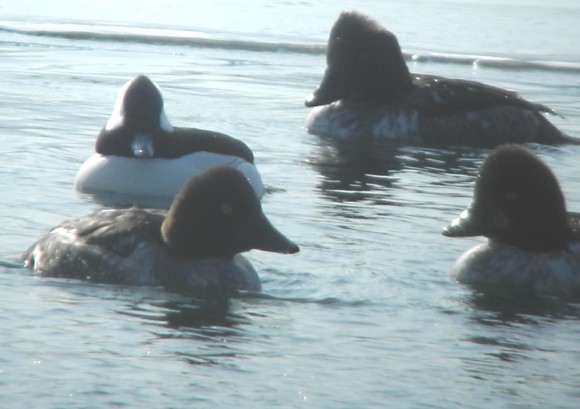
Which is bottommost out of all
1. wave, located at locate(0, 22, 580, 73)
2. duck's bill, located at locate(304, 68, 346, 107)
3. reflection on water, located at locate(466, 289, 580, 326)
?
wave, located at locate(0, 22, 580, 73)

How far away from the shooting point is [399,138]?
56.0 feet

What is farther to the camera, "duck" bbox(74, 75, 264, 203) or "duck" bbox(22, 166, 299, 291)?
"duck" bbox(74, 75, 264, 203)

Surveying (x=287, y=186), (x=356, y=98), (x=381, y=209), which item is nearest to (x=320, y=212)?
(x=381, y=209)

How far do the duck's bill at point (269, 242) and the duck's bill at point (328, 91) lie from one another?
765 centimetres

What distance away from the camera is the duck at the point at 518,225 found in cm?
997

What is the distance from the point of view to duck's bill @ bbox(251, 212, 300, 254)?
9.54 m

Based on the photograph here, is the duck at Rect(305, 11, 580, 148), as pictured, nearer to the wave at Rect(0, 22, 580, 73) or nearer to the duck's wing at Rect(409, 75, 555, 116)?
the duck's wing at Rect(409, 75, 555, 116)

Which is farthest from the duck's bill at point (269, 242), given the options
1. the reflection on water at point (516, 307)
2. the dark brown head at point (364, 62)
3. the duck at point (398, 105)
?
the dark brown head at point (364, 62)

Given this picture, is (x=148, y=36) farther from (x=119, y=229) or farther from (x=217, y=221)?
(x=217, y=221)

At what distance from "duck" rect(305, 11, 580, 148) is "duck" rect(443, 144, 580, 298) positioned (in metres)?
6.93

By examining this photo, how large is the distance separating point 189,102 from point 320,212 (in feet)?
20.5

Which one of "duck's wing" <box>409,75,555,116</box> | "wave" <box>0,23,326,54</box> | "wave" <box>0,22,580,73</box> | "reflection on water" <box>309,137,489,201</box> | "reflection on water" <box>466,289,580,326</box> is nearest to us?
"reflection on water" <box>466,289,580,326</box>

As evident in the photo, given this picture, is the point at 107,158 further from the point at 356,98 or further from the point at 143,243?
the point at 356,98

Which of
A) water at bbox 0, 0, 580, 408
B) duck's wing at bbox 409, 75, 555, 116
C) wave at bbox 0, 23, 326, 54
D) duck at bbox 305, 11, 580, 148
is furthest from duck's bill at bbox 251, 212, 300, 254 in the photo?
wave at bbox 0, 23, 326, 54
